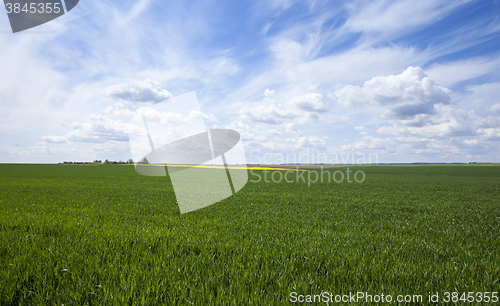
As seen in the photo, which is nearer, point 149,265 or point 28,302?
point 28,302

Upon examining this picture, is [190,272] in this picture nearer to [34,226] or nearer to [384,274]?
[384,274]

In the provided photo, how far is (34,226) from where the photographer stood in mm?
7078

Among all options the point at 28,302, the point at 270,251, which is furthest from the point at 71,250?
the point at 270,251

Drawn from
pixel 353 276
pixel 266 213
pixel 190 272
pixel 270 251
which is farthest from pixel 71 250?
pixel 266 213

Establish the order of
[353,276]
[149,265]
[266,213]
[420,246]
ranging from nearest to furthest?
[353,276]
[149,265]
[420,246]
[266,213]

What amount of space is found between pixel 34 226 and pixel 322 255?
849cm

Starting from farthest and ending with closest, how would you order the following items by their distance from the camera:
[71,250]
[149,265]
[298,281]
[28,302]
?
1. [71,250]
2. [149,265]
3. [298,281]
4. [28,302]

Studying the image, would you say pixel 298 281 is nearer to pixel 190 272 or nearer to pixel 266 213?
pixel 190 272

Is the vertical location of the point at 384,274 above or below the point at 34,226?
below

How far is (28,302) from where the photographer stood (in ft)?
11.3

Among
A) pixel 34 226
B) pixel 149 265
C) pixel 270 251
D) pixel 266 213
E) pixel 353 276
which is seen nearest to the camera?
pixel 353 276

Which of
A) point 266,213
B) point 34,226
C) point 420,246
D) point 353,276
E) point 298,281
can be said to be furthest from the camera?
point 266,213

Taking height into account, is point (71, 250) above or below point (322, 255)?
above

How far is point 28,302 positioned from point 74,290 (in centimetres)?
58
